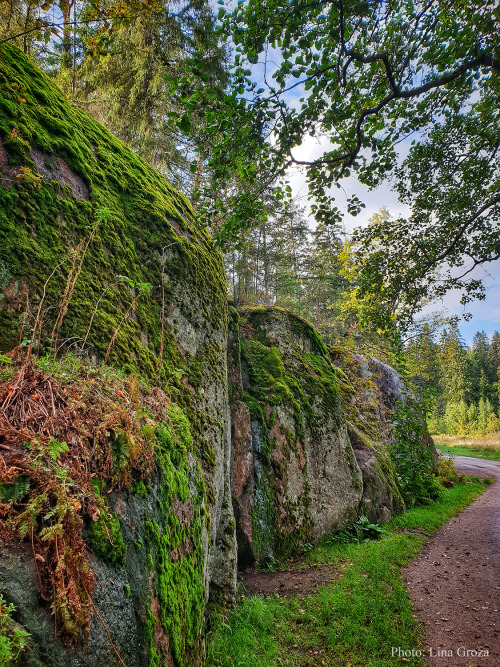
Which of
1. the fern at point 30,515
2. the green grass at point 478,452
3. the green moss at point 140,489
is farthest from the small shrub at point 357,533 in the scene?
the green grass at point 478,452

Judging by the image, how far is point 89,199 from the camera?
4473 millimetres

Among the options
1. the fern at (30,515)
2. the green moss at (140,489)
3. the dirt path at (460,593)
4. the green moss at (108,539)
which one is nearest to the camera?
the fern at (30,515)

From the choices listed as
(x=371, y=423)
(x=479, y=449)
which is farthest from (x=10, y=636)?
(x=479, y=449)

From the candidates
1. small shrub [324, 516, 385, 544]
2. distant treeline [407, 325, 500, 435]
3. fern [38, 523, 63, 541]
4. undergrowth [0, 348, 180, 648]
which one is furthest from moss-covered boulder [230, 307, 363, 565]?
distant treeline [407, 325, 500, 435]

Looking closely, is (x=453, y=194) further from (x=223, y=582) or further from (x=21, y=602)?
(x=21, y=602)

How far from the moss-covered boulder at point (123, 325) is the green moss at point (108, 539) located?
1cm

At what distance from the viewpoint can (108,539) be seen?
215 centimetres

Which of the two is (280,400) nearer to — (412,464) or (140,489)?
(140,489)

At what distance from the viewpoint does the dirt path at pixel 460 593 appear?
163 inches

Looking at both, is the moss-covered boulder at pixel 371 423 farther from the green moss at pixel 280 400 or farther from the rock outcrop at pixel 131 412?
the green moss at pixel 280 400

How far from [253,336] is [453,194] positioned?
615 centimetres

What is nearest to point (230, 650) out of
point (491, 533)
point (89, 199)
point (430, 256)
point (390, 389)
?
point (89, 199)

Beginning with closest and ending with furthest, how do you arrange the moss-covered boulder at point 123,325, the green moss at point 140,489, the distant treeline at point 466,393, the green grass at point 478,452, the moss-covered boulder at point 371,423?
the moss-covered boulder at point 123,325 < the green moss at point 140,489 < the moss-covered boulder at point 371,423 < the green grass at point 478,452 < the distant treeline at point 466,393

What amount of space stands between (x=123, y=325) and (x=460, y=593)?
688 cm
